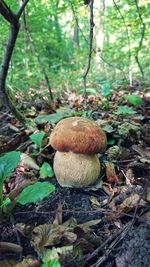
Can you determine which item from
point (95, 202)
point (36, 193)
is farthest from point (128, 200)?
point (36, 193)

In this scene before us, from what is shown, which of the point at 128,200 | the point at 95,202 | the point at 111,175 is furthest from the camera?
the point at 111,175

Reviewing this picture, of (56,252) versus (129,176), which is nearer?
(56,252)

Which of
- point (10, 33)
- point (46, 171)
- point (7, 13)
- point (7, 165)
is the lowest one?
point (46, 171)

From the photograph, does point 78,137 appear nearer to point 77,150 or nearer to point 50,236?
point 77,150

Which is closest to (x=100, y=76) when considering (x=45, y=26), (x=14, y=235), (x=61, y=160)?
(x=45, y=26)

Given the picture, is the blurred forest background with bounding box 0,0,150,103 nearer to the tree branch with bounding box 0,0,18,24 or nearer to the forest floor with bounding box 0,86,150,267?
the tree branch with bounding box 0,0,18,24

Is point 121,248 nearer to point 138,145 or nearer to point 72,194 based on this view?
point 72,194

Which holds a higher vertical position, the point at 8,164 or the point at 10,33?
the point at 10,33
